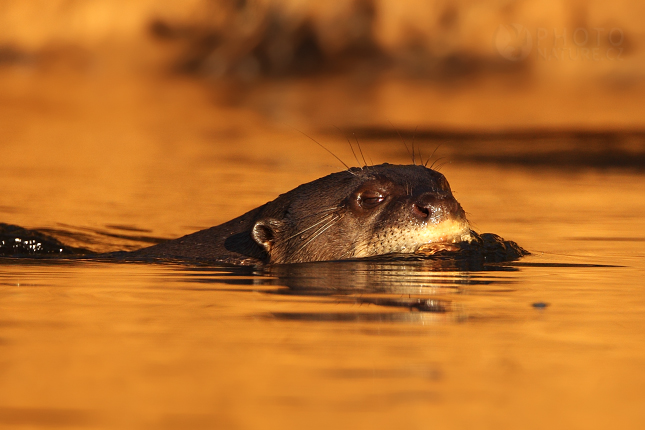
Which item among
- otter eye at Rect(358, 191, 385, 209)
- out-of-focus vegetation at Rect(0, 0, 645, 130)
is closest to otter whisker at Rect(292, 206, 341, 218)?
otter eye at Rect(358, 191, 385, 209)

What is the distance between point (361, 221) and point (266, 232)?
58 cm

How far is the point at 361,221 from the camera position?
6684 mm

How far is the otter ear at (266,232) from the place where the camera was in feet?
22.4

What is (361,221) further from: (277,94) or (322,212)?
(277,94)

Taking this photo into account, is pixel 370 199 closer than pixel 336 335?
No

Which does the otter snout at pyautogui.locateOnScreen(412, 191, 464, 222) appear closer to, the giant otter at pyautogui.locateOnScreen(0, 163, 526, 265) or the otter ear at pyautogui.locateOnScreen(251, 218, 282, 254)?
the giant otter at pyautogui.locateOnScreen(0, 163, 526, 265)

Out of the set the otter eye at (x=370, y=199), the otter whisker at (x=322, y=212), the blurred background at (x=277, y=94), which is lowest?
the otter whisker at (x=322, y=212)

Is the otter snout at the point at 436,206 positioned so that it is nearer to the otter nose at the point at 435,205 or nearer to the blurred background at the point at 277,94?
the otter nose at the point at 435,205

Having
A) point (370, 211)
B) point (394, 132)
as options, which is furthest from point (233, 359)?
point (394, 132)

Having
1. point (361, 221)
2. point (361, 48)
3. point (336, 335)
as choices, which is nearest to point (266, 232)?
point (361, 221)

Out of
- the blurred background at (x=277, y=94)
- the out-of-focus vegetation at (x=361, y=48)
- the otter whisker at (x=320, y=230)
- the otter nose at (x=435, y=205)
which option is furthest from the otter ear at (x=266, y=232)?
the out-of-focus vegetation at (x=361, y=48)

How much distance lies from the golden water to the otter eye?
1.19 feet

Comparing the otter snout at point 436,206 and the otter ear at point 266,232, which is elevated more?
the otter snout at point 436,206

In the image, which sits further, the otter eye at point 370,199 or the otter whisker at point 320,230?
the otter whisker at point 320,230
